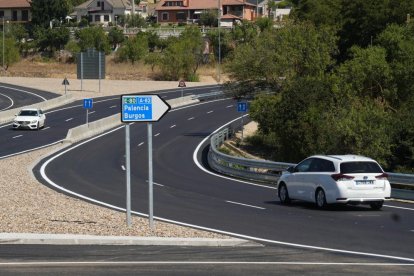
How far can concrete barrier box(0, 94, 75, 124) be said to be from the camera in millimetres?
71688

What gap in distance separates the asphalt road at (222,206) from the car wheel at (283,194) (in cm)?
25

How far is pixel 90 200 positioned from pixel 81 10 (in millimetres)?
164022

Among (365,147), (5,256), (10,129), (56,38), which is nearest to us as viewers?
(5,256)

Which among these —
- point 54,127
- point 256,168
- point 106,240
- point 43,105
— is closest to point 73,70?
point 43,105

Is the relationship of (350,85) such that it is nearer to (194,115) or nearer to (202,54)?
(194,115)

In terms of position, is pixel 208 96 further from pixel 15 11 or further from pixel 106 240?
pixel 15 11

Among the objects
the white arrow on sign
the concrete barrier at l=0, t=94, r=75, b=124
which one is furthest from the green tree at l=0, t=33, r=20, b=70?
the white arrow on sign

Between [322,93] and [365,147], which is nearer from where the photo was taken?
[365,147]

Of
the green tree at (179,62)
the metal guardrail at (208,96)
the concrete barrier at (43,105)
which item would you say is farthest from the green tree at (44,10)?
the concrete barrier at (43,105)

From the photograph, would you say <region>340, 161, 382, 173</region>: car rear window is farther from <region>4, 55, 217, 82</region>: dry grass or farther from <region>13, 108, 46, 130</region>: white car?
<region>4, 55, 217, 82</region>: dry grass

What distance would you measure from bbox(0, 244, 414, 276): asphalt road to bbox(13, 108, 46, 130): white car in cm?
5102

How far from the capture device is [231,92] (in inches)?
2813

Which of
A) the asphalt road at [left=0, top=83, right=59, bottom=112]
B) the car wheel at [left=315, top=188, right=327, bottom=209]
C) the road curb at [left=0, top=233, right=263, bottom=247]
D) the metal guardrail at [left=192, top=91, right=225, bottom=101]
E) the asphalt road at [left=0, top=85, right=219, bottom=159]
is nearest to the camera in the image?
the road curb at [left=0, top=233, right=263, bottom=247]

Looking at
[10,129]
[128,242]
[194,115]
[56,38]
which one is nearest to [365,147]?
[128,242]
